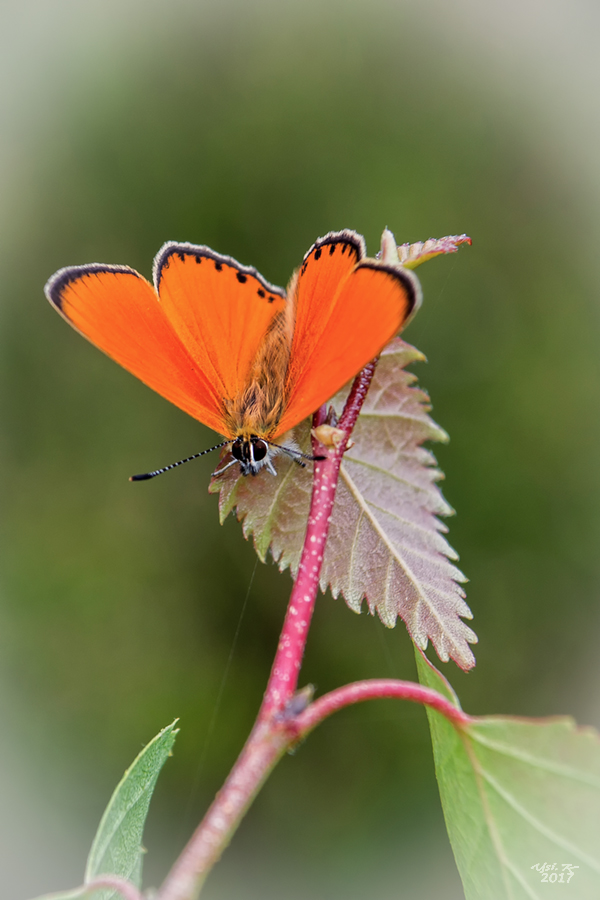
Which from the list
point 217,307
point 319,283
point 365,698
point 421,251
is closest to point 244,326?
point 217,307

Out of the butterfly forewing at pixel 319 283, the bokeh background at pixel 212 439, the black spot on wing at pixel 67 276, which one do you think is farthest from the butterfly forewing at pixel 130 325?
the bokeh background at pixel 212 439

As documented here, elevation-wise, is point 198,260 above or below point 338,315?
above

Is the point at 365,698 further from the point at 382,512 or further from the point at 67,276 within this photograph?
the point at 67,276

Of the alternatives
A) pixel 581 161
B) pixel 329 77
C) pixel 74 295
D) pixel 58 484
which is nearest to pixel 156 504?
pixel 58 484

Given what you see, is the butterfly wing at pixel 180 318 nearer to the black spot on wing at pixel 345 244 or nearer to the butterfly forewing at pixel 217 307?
the butterfly forewing at pixel 217 307

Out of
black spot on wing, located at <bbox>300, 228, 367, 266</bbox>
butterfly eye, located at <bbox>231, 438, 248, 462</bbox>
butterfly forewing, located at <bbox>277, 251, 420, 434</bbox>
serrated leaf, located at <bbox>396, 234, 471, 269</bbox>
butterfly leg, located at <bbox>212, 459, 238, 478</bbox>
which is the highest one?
black spot on wing, located at <bbox>300, 228, 367, 266</bbox>

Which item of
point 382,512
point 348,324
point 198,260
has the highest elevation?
point 198,260

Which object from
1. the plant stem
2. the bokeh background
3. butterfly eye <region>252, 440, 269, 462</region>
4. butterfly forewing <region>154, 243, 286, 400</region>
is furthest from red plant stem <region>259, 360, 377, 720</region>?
the bokeh background

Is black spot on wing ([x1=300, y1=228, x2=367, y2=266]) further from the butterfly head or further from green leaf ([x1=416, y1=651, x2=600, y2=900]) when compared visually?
green leaf ([x1=416, y1=651, x2=600, y2=900])
